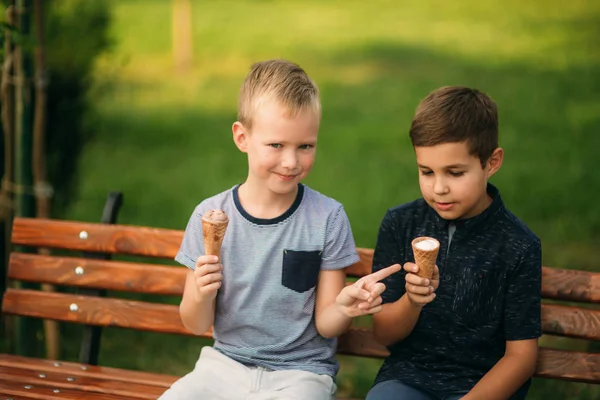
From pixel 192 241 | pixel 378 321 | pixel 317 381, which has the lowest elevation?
pixel 317 381

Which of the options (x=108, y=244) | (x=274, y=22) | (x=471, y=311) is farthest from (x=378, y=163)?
(x=471, y=311)

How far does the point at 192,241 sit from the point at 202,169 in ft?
16.3

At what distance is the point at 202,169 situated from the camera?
26.4 feet

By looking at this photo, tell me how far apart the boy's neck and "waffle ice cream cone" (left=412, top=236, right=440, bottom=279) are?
55 centimetres

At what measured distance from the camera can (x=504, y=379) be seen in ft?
9.45

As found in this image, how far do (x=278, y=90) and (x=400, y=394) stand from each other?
1061mm

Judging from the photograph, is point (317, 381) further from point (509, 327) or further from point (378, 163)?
point (378, 163)

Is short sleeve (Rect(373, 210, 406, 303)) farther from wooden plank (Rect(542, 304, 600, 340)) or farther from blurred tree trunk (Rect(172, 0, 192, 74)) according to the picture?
blurred tree trunk (Rect(172, 0, 192, 74))

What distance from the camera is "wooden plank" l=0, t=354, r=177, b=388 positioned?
11.2ft

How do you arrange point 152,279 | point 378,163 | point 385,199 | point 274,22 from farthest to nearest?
point 274,22 < point 378,163 < point 385,199 < point 152,279

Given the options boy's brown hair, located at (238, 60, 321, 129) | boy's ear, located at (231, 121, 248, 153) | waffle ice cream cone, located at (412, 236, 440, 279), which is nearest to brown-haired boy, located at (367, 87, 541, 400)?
waffle ice cream cone, located at (412, 236, 440, 279)

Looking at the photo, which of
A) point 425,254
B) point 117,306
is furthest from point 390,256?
point 117,306

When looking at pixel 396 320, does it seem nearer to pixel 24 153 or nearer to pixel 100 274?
pixel 100 274

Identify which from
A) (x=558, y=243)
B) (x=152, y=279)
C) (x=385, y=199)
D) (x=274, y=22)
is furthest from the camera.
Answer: (x=274, y=22)
